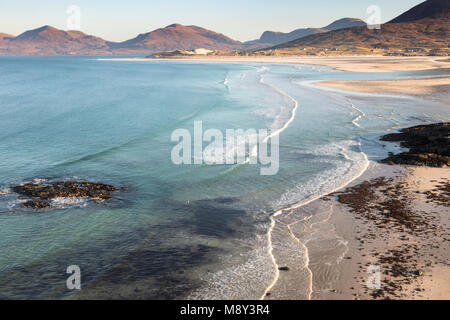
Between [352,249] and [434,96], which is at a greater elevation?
[434,96]

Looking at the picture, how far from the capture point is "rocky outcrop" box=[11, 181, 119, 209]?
13241mm

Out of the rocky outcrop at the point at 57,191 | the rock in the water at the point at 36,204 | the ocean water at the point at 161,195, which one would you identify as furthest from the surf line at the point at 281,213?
the rock in the water at the point at 36,204

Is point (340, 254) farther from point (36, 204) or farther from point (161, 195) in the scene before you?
point (36, 204)

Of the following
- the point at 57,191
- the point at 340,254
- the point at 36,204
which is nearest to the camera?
the point at 340,254

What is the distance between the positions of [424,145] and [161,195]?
13.1 meters

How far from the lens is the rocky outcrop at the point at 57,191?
13241 millimetres

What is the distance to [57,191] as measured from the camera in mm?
13945

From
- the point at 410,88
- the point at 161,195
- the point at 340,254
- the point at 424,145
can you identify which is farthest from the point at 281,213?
the point at 410,88

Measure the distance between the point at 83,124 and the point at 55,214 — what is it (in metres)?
17.4

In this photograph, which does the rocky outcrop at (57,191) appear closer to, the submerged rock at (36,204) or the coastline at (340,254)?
the submerged rock at (36,204)

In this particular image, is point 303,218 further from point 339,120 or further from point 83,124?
point 83,124
